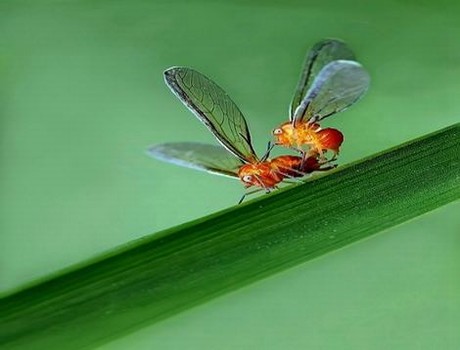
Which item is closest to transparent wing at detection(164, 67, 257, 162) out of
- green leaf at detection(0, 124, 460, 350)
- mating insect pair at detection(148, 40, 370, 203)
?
mating insect pair at detection(148, 40, 370, 203)

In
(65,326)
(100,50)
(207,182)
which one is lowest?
(65,326)

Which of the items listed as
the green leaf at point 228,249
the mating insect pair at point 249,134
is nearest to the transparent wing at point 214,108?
the mating insect pair at point 249,134

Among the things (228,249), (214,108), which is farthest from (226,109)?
(228,249)

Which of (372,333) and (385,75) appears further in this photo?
(385,75)

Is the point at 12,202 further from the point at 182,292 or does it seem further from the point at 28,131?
the point at 182,292

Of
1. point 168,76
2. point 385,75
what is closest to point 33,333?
point 168,76

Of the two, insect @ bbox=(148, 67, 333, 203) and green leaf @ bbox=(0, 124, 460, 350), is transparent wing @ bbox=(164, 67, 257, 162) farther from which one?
green leaf @ bbox=(0, 124, 460, 350)

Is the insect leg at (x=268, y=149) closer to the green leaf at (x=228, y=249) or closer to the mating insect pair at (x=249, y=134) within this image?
the mating insect pair at (x=249, y=134)
